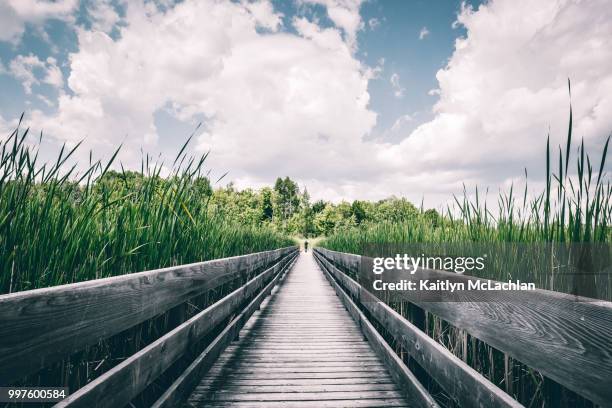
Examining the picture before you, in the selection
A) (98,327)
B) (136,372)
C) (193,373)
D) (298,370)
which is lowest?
(298,370)

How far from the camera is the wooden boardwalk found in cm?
226

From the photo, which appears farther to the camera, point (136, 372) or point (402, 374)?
point (402, 374)

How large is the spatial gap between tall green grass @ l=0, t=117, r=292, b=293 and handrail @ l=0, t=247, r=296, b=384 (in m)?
0.43

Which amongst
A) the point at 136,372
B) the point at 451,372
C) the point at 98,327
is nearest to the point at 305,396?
the point at 451,372

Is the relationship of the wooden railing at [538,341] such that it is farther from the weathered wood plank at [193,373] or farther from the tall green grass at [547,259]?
the weathered wood plank at [193,373]

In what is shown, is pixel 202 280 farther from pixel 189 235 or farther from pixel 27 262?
pixel 27 262

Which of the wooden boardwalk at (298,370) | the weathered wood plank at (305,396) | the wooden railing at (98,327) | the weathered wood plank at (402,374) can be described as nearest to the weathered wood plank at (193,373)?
the wooden railing at (98,327)

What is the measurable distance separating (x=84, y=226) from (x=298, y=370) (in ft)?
6.93

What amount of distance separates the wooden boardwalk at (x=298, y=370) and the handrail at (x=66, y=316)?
1162 millimetres

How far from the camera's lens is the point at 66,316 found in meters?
0.94

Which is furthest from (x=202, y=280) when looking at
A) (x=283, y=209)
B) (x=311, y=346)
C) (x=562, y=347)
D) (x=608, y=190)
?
(x=283, y=209)

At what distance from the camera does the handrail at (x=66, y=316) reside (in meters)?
0.77

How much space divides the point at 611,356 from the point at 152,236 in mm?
2375

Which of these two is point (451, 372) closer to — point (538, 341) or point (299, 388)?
point (538, 341)
